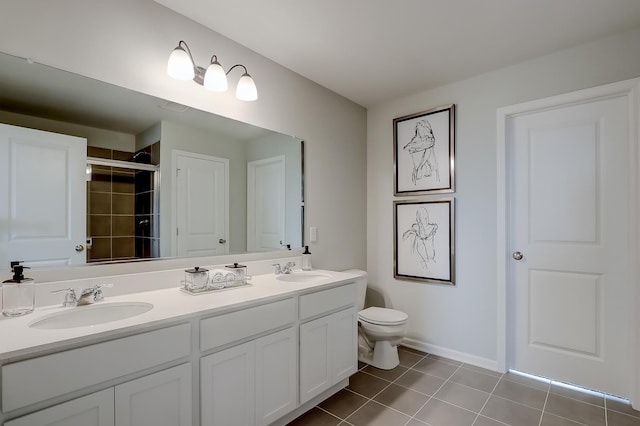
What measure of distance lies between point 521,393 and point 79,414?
2.52m

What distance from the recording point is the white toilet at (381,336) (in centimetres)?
247

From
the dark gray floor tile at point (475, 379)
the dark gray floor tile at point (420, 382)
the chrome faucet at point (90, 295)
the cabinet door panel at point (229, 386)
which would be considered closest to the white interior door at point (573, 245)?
the dark gray floor tile at point (475, 379)

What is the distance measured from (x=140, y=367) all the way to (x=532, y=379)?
264cm

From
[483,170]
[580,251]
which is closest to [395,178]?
[483,170]

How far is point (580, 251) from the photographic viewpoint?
2213 mm

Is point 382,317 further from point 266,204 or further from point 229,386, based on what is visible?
point 229,386

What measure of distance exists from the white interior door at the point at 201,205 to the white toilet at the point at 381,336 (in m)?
1.30

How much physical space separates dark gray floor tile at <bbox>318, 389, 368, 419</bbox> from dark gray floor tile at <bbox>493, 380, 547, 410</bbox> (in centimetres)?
96

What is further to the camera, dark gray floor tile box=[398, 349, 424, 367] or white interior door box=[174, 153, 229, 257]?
dark gray floor tile box=[398, 349, 424, 367]

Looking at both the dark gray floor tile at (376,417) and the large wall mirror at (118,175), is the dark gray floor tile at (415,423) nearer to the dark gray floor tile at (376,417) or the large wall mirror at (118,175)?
the dark gray floor tile at (376,417)

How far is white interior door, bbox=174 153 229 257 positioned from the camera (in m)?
1.86

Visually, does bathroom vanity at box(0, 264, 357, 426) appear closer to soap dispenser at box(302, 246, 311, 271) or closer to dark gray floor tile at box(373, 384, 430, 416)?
dark gray floor tile at box(373, 384, 430, 416)

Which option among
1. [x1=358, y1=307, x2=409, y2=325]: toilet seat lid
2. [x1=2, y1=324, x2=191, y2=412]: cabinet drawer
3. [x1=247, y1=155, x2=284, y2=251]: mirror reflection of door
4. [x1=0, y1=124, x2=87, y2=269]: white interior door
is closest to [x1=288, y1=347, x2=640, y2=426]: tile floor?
[x1=358, y1=307, x2=409, y2=325]: toilet seat lid

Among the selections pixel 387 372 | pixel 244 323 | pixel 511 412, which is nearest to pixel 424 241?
pixel 387 372
